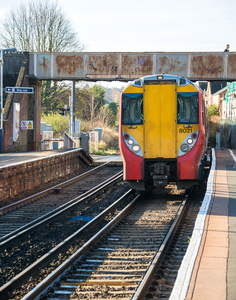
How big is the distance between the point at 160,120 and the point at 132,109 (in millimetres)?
825

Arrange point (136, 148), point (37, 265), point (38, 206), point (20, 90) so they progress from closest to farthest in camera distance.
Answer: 1. point (37, 265)
2. point (136, 148)
3. point (38, 206)
4. point (20, 90)

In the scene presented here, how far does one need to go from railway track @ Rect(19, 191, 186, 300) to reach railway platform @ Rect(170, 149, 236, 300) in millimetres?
822

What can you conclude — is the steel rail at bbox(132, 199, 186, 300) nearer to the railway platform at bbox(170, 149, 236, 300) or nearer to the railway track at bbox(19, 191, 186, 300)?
the railway track at bbox(19, 191, 186, 300)

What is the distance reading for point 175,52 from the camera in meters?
25.2

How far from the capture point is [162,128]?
43.6 feet

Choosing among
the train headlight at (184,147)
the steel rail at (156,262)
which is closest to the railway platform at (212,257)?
the steel rail at (156,262)

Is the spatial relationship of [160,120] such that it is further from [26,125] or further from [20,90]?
[26,125]

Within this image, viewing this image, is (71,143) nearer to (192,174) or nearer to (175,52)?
(175,52)

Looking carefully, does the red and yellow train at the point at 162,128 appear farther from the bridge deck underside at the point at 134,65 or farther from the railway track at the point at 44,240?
the bridge deck underside at the point at 134,65

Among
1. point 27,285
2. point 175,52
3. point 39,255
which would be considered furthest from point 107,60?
point 27,285

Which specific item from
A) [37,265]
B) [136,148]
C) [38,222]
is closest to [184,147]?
[136,148]

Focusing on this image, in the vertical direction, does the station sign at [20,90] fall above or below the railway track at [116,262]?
above

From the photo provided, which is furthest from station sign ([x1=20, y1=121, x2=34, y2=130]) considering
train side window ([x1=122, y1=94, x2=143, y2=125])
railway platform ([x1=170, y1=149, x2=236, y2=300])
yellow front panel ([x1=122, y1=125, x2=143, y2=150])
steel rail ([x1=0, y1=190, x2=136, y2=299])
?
railway platform ([x1=170, y1=149, x2=236, y2=300])

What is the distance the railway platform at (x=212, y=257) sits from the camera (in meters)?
5.02
